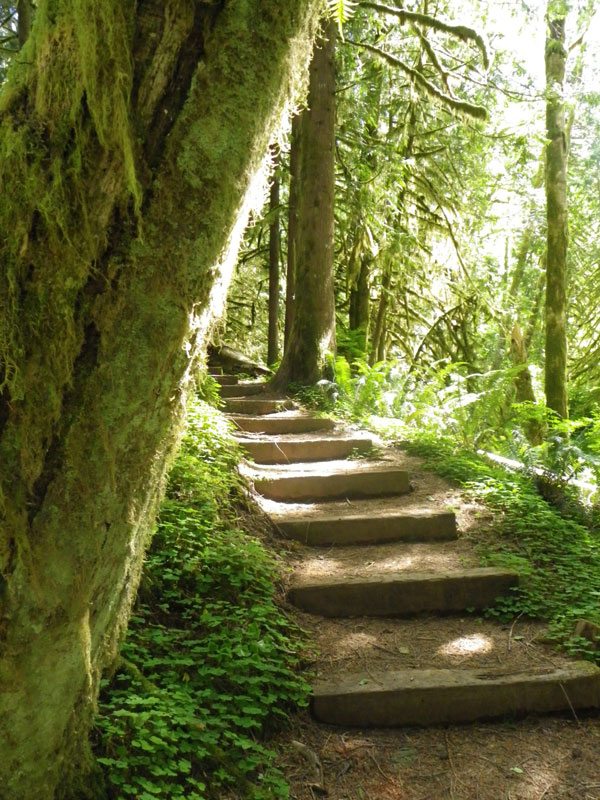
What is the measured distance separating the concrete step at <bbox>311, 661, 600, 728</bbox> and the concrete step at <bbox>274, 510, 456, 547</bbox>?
1815 mm

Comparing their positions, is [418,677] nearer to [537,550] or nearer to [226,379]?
[537,550]

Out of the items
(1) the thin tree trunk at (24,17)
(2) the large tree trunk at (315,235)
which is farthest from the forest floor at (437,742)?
(1) the thin tree trunk at (24,17)

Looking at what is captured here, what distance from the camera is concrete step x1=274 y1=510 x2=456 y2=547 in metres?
5.77

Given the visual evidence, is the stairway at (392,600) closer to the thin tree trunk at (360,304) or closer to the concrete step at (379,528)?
the concrete step at (379,528)

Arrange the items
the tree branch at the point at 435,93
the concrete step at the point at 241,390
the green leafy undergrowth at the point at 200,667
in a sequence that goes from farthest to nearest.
Result: the concrete step at the point at 241,390, the tree branch at the point at 435,93, the green leafy undergrowth at the point at 200,667

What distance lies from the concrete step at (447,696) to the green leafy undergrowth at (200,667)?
0.24 meters

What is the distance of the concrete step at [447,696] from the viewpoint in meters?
3.81

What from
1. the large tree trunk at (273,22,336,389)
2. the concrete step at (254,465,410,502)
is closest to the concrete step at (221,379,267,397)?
the large tree trunk at (273,22,336,389)

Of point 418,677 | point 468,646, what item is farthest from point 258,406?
point 418,677

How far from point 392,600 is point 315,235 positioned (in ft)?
21.5

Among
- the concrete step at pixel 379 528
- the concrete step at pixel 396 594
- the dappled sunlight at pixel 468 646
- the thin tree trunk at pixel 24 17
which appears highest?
the thin tree trunk at pixel 24 17

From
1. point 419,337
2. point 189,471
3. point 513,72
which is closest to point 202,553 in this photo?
point 189,471

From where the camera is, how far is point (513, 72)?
10273mm

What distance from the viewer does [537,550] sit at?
5461mm
